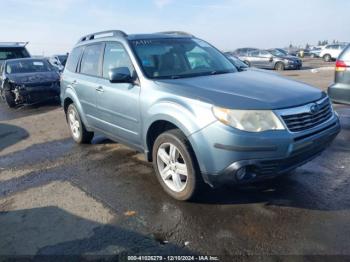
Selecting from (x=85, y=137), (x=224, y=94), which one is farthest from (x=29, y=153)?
(x=224, y=94)

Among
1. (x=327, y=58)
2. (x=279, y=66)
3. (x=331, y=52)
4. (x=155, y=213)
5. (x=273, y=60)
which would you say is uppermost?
(x=155, y=213)

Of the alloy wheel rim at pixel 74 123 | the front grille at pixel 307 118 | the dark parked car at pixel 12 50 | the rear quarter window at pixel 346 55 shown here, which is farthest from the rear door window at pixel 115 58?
the dark parked car at pixel 12 50

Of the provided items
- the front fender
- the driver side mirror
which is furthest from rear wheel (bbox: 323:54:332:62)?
the front fender

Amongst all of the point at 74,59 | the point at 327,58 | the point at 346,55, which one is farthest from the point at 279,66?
the point at 74,59

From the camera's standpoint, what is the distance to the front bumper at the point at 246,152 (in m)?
3.26

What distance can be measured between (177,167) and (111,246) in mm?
1140

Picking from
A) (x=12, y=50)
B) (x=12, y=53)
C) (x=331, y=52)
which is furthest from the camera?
(x=331, y=52)

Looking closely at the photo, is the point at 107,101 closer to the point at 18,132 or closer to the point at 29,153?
the point at 29,153

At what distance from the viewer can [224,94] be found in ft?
11.6

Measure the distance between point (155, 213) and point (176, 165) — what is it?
564mm

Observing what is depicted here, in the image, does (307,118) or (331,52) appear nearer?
(307,118)

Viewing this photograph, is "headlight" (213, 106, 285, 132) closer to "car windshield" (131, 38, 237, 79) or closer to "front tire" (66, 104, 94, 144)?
"car windshield" (131, 38, 237, 79)

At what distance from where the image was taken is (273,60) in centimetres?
2486

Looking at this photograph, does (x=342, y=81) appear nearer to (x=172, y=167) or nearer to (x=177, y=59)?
(x=177, y=59)
